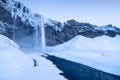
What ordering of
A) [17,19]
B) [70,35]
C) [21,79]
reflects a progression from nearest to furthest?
[21,79], [17,19], [70,35]

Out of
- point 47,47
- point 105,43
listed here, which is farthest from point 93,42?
point 47,47

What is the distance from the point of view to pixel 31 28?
185 ft

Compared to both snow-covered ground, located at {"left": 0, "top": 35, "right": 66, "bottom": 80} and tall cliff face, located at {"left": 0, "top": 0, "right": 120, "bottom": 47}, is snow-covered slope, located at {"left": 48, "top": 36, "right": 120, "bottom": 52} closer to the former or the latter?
tall cliff face, located at {"left": 0, "top": 0, "right": 120, "bottom": 47}

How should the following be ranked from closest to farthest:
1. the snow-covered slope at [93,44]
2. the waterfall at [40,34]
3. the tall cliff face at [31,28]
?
the tall cliff face at [31,28] < the snow-covered slope at [93,44] < the waterfall at [40,34]

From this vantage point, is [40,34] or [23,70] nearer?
[23,70]

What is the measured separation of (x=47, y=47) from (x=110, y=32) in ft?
93.8

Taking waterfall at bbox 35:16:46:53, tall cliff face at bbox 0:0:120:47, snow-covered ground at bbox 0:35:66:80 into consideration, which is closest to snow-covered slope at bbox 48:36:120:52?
tall cliff face at bbox 0:0:120:47

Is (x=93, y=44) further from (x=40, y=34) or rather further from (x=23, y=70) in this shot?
(x=23, y=70)

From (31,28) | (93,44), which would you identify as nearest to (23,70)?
(31,28)

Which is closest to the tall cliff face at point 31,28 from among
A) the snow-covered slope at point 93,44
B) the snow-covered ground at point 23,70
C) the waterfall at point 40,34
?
the waterfall at point 40,34

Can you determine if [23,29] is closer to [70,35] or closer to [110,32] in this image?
[70,35]

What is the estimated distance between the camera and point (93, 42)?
61.2 meters

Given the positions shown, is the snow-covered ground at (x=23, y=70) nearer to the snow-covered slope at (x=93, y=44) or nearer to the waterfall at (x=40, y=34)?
the snow-covered slope at (x=93, y=44)

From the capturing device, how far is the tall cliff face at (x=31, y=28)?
4891 centimetres
